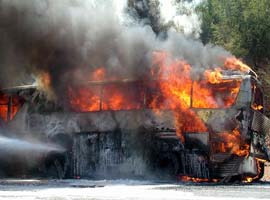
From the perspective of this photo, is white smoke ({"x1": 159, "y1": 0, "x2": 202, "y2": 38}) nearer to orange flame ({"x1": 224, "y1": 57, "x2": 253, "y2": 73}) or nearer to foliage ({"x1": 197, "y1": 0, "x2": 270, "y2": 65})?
orange flame ({"x1": 224, "y1": 57, "x2": 253, "y2": 73})

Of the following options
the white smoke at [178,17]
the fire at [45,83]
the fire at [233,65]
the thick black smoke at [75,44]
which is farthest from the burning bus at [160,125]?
the white smoke at [178,17]

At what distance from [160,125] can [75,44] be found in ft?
12.4

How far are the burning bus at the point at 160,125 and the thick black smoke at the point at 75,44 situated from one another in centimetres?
42

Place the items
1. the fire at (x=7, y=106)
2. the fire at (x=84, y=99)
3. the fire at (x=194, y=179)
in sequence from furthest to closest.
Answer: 1. the fire at (x=7, y=106)
2. the fire at (x=84, y=99)
3. the fire at (x=194, y=179)

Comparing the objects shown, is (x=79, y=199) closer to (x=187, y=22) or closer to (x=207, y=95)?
(x=207, y=95)

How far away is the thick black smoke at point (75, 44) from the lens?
1677 centimetres

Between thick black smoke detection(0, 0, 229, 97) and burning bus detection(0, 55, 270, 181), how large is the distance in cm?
42

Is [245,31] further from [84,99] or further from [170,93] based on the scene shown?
[170,93]

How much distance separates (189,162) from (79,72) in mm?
4200

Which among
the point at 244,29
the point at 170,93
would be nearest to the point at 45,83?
the point at 170,93

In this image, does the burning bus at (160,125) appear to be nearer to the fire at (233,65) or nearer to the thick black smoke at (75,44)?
the fire at (233,65)

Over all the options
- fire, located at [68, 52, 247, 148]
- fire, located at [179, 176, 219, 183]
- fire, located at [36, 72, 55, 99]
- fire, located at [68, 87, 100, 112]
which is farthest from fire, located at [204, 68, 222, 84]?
fire, located at [36, 72, 55, 99]

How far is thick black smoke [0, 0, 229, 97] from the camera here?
1677 centimetres

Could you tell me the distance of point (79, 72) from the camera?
17.0 metres
